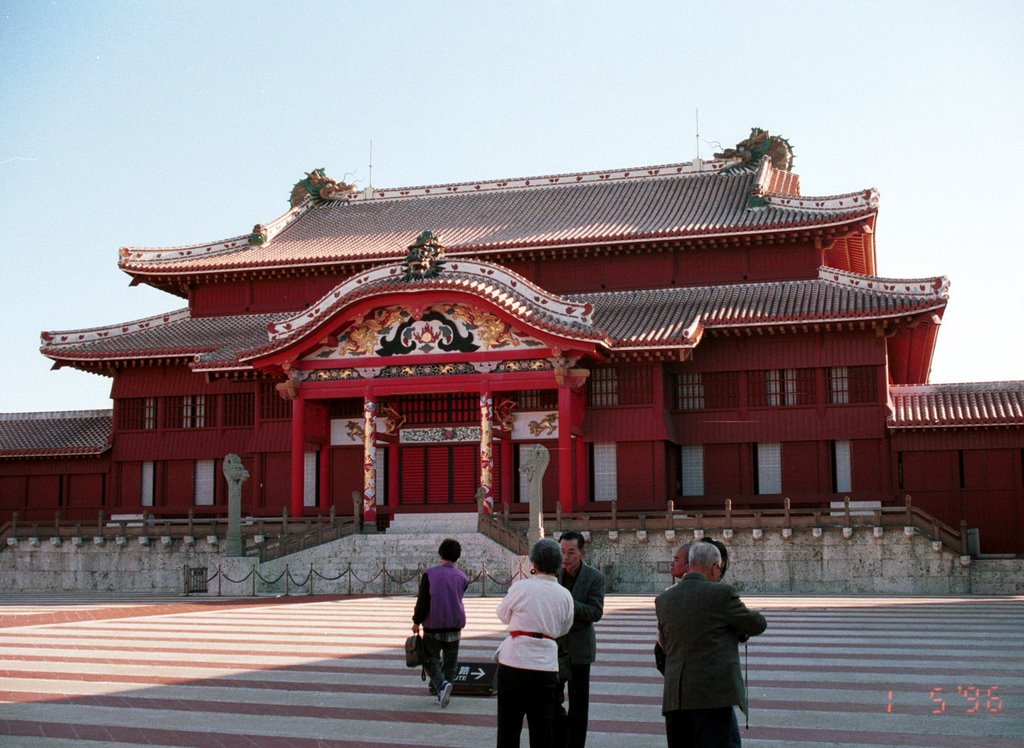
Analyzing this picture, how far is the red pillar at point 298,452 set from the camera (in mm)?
35438

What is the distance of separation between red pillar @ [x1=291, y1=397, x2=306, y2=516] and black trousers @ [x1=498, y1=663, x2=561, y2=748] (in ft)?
90.6

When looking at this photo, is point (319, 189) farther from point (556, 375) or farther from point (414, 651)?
point (414, 651)

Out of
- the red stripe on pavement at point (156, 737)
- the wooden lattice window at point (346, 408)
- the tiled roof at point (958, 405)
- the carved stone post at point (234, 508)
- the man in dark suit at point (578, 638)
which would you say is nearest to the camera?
the man in dark suit at point (578, 638)

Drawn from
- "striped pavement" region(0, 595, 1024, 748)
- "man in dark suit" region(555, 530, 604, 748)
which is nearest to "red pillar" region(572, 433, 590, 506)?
"striped pavement" region(0, 595, 1024, 748)

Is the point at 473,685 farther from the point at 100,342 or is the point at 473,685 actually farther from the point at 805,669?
the point at 100,342

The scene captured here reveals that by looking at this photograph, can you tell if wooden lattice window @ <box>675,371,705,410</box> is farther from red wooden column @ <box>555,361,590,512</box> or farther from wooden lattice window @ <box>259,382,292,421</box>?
wooden lattice window @ <box>259,382,292,421</box>

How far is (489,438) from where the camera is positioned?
112 feet

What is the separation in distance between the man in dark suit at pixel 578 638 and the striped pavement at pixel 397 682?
2.45 feet

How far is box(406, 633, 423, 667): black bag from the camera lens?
40.0 ft

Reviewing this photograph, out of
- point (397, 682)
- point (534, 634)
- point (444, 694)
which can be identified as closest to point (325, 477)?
point (397, 682)

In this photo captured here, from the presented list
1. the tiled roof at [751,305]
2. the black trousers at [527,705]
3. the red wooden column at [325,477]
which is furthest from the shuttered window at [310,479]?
the black trousers at [527,705]

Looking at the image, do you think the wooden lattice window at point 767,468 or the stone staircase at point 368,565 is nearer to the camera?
the stone staircase at point 368,565

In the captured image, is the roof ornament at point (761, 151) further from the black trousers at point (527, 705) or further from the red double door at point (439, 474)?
the black trousers at point (527, 705)

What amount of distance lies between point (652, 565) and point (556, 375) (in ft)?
20.1
